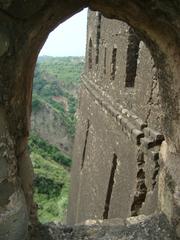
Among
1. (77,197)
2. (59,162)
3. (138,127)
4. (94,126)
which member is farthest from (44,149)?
(138,127)

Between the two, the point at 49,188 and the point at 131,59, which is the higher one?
the point at 131,59

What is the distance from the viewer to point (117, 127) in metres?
7.66

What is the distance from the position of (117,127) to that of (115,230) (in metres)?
3.56

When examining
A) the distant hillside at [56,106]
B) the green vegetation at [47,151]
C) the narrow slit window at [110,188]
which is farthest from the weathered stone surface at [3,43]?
the distant hillside at [56,106]

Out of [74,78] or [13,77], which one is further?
[74,78]

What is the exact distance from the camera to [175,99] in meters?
4.05

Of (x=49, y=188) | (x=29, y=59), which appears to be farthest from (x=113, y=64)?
(x=49, y=188)

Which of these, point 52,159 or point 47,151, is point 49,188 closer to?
point 52,159

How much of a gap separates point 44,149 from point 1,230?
25.5 m

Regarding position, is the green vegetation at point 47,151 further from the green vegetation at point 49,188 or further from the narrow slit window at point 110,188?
the narrow slit window at point 110,188

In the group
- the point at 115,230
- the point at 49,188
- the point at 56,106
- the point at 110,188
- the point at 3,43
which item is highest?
the point at 3,43

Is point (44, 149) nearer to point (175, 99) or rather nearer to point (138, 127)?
point (138, 127)

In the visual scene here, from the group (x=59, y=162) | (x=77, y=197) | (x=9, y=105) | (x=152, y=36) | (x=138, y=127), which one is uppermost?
(x=152, y=36)

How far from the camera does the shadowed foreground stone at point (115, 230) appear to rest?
13.3ft
